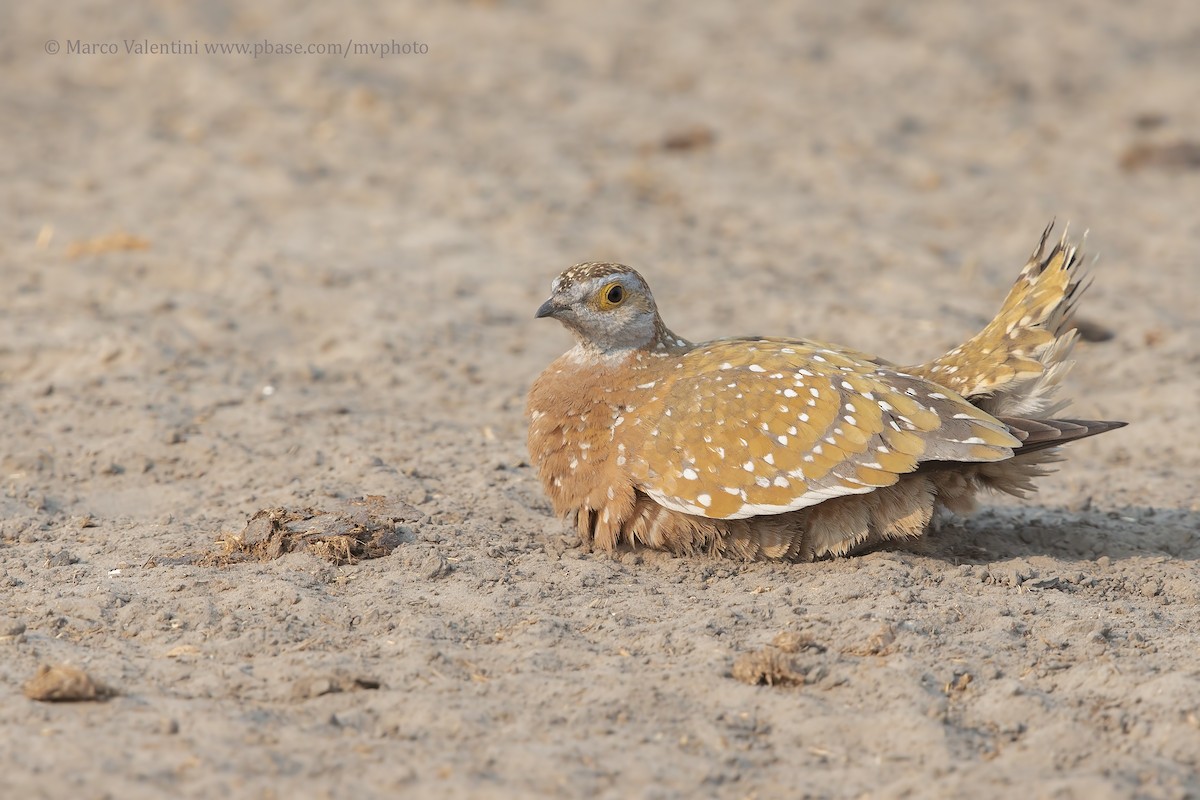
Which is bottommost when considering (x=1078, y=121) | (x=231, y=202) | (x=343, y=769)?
(x=343, y=769)

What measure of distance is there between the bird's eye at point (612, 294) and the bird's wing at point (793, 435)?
51 cm

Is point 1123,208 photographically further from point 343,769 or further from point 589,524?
point 343,769

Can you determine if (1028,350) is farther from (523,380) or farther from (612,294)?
(523,380)

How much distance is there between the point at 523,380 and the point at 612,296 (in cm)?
248

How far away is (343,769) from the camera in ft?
14.6

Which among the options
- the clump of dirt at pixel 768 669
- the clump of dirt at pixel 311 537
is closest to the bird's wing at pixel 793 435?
the clump of dirt at pixel 768 669

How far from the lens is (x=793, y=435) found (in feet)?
20.0

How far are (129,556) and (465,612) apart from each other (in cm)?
167

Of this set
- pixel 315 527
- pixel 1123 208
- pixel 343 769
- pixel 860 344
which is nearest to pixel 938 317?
pixel 860 344

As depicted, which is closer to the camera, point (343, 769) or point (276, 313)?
point (343, 769)

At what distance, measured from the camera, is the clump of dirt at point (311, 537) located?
6195 millimetres

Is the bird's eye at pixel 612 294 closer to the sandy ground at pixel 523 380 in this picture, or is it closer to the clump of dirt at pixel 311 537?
the sandy ground at pixel 523 380

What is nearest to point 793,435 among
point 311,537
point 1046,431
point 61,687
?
point 1046,431

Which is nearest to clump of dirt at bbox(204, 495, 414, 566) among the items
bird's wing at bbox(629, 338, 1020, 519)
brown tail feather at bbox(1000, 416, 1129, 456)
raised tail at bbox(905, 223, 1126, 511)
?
bird's wing at bbox(629, 338, 1020, 519)
